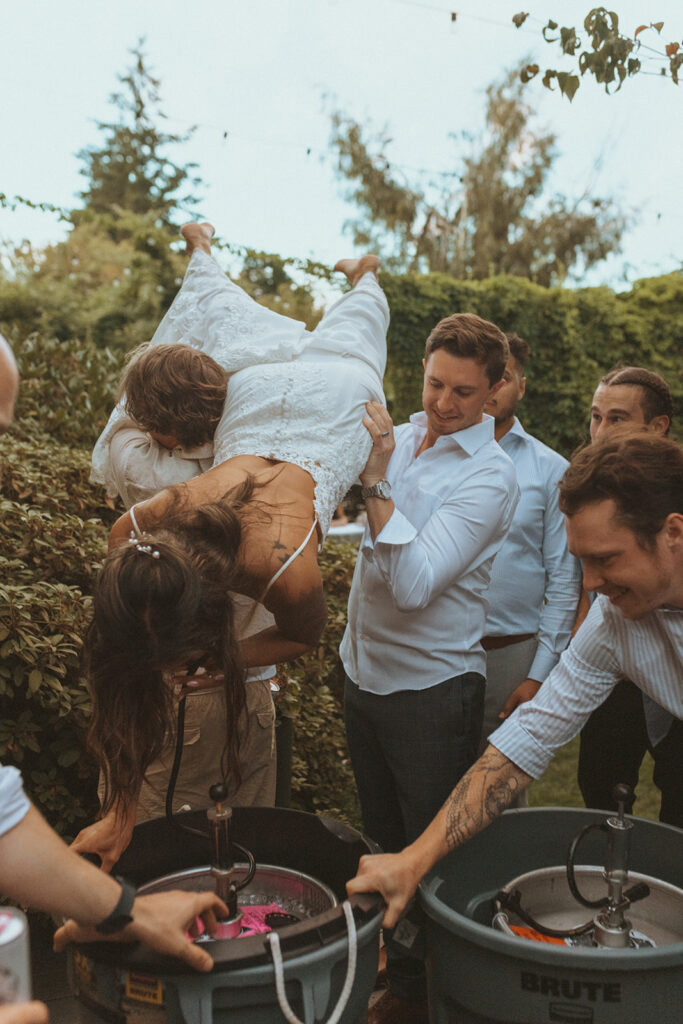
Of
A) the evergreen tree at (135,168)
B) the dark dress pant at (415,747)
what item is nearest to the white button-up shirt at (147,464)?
the dark dress pant at (415,747)

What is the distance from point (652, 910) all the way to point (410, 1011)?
2.98 ft

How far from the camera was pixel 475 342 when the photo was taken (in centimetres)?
230

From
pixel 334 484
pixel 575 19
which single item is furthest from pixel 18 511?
pixel 575 19

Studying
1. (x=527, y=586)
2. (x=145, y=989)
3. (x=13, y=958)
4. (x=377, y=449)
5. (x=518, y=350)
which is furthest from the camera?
(x=518, y=350)

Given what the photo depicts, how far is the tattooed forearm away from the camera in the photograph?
5.33ft

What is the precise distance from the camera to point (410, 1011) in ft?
7.38

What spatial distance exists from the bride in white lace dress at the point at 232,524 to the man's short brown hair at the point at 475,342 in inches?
9.7

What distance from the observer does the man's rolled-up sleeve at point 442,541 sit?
6.55ft

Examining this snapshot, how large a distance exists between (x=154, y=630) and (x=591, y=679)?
37.6 inches

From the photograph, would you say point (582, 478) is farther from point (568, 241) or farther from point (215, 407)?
point (568, 241)

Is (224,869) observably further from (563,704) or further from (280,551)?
(563,704)

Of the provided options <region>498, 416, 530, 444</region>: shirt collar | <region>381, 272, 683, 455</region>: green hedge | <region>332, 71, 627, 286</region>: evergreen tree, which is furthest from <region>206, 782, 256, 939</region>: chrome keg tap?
<region>332, 71, 627, 286</region>: evergreen tree

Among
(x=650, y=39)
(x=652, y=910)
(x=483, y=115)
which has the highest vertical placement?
(x=483, y=115)

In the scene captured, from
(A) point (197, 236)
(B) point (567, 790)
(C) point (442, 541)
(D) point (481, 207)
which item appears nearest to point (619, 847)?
(C) point (442, 541)
